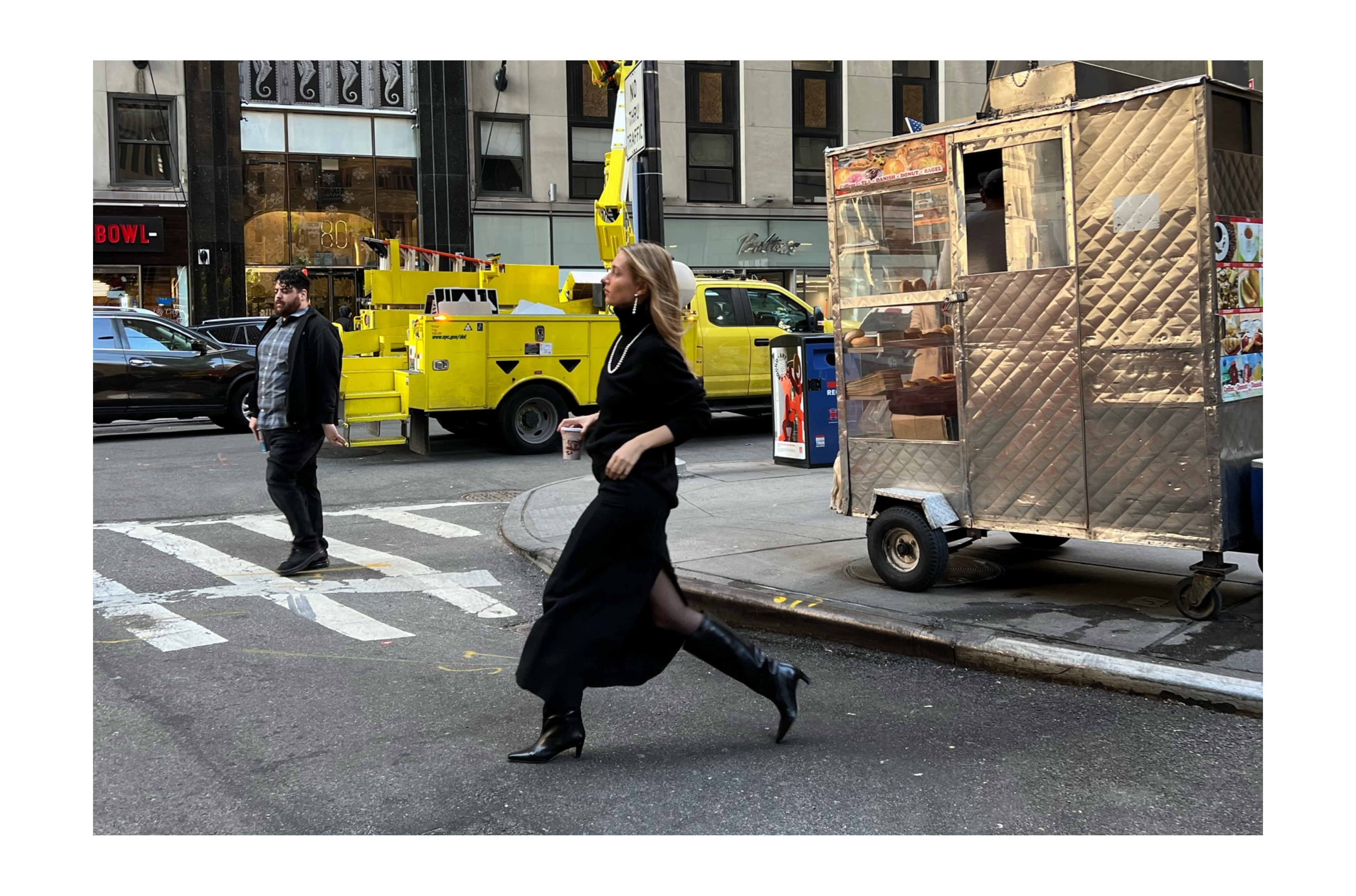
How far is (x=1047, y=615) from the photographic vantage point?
5711mm

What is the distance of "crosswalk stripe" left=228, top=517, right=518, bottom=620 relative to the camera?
6.63m

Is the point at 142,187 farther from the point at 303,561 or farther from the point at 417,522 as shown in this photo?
the point at 303,561

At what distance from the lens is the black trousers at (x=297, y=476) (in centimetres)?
744

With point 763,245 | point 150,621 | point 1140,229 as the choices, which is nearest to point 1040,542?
point 1140,229

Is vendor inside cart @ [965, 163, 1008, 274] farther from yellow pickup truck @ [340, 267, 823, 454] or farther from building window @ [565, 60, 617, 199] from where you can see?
building window @ [565, 60, 617, 199]

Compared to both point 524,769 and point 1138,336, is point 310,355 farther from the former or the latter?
point 1138,336

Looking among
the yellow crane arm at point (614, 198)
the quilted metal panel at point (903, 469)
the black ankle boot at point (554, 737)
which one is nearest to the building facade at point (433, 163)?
the yellow crane arm at point (614, 198)

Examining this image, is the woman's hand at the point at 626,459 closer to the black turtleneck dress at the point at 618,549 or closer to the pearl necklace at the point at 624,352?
the black turtleneck dress at the point at 618,549

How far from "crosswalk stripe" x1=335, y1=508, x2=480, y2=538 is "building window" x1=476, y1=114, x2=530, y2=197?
19.8 meters

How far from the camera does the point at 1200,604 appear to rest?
18.1 feet

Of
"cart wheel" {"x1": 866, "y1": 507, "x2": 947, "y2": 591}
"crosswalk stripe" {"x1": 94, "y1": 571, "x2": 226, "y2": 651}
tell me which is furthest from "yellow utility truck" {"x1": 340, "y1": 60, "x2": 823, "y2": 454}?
"cart wheel" {"x1": 866, "y1": 507, "x2": 947, "y2": 591}

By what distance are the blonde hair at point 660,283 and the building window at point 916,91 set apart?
28342 millimetres

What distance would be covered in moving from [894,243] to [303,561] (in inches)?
162

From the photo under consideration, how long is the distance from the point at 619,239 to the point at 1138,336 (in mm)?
9333
